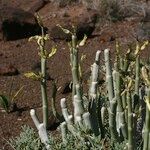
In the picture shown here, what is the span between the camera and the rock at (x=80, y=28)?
A: 9.28 m

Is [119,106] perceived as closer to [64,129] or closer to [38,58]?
[64,129]

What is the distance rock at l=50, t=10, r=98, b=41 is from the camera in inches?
365

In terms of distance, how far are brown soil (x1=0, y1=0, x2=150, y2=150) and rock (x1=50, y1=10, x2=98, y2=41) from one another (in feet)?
0.31

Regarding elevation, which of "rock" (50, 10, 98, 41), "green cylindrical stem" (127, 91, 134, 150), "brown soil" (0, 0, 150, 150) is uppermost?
"green cylindrical stem" (127, 91, 134, 150)

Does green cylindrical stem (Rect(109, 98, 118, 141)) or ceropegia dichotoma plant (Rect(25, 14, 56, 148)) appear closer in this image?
ceropegia dichotoma plant (Rect(25, 14, 56, 148))

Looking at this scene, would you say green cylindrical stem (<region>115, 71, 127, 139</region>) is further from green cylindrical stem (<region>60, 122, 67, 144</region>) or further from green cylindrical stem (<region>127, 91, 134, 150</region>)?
green cylindrical stem (<region>60, 122, 67, 144</region>)

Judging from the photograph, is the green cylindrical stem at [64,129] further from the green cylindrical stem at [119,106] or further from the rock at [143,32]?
the rock at [143,32]

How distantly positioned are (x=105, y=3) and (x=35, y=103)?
421 centimetres

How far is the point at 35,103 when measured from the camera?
6781 mm

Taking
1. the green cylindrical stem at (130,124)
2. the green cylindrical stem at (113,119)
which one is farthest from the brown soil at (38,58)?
the green cylindrical stem at (130,124)

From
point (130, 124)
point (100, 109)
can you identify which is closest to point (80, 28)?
point (100, 109)

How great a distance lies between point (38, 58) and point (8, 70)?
2.91 feet

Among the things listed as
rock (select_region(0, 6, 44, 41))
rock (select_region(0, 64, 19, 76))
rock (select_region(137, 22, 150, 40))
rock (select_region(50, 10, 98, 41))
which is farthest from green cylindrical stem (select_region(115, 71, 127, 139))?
rock (select_region(0, 6, 44, 41))

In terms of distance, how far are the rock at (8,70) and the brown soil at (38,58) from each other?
0.07 m
